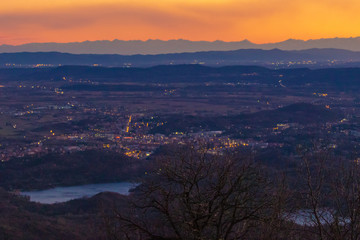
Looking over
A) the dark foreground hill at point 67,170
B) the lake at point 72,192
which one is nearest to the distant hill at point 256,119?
the dark foreground hill at point 67,170

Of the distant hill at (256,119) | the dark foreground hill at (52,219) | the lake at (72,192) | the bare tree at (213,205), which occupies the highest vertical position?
the bare tree at (213,205)

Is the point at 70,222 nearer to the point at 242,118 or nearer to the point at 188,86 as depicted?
the point at 242,118

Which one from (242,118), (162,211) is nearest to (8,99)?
(242,118)

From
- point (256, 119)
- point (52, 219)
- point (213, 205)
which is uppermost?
point (213, 205)

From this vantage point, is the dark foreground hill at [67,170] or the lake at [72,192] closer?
the lake at [72,192]

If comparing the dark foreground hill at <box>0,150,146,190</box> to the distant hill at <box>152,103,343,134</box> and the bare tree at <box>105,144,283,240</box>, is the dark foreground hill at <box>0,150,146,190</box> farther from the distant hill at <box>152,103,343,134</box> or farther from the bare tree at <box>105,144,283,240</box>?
the bare tree at <box>105,144,283,240</box>

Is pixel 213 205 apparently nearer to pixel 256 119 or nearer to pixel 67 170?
pixel 67 170

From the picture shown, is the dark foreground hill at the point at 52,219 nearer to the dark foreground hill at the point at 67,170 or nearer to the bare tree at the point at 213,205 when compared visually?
the dark foreground hill at the point at 67,170

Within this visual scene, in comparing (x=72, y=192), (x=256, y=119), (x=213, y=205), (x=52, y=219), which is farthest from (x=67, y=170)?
(x=256, y=119)

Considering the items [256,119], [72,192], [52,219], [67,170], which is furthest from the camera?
[256,119]
